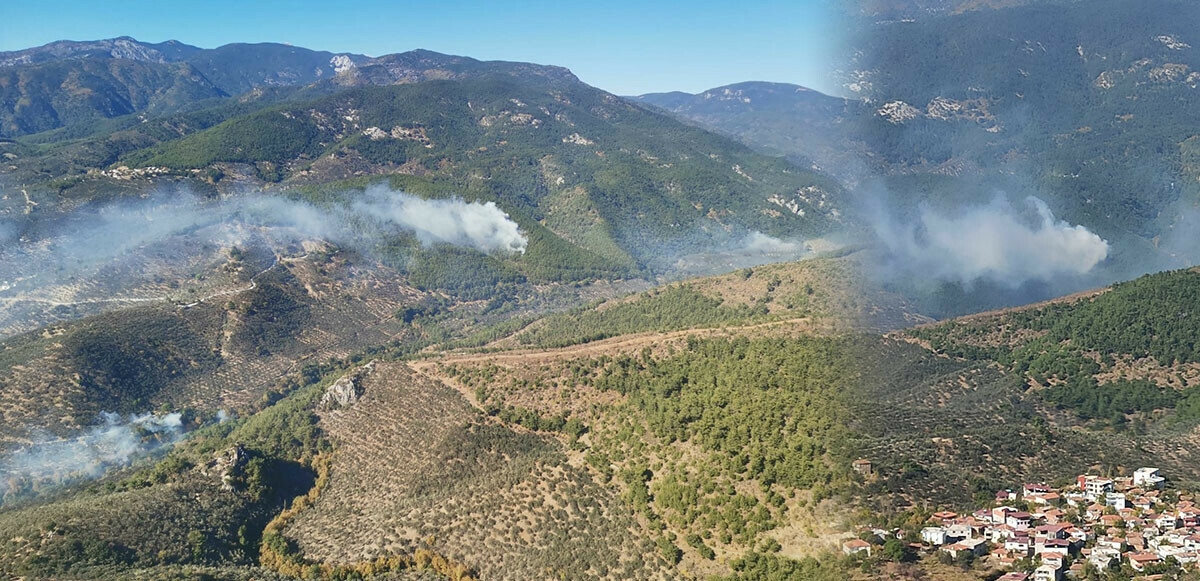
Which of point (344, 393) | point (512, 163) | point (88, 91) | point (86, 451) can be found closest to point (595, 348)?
point (344, 393)

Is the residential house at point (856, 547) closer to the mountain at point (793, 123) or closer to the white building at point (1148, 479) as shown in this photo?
the white building at point (1148, 479)

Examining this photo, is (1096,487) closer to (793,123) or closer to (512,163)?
(512,163)

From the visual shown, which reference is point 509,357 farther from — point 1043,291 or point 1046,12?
point 1046,12

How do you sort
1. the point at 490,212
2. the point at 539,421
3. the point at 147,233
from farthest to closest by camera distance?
the point at 490,212 < the point at 147,233 < the point at 539,421

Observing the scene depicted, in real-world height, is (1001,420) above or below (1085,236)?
below

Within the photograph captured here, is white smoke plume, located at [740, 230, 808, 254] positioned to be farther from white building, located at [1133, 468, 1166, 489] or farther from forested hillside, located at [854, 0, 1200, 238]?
white building, located at [1133, 468, 1166, 489]

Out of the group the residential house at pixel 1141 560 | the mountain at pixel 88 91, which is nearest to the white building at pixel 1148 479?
the residential house at pixel 1141 560

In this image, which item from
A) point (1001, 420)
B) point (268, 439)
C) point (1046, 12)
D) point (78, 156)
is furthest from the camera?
point (1046, 12)

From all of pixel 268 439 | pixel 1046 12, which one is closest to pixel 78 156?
pixel 268 439

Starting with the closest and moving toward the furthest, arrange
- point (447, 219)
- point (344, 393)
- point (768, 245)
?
point (344, 393) → point (447, 219) → point (768, 245)
